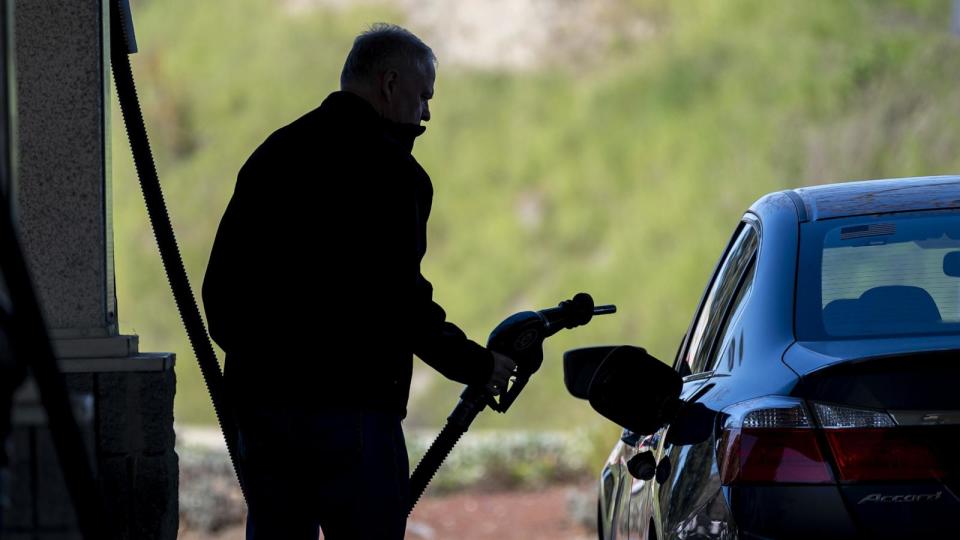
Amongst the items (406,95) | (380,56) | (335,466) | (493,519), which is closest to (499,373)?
(335,466)

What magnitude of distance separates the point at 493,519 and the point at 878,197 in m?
9.67

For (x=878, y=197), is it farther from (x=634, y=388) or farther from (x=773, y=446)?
(x=773, y=446)

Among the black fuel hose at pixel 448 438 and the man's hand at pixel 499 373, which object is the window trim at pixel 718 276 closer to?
the man's hand at pixel 499 373

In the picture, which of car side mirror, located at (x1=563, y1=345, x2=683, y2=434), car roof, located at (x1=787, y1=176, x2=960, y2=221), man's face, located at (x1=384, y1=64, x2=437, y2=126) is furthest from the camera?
man's face, located at (x1=384, y1=64, x2=437, y2=126)

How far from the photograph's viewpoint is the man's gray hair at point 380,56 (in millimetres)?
4488

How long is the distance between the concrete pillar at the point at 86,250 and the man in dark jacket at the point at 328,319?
101 cm

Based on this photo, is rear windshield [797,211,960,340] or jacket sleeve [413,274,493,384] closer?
rear windshield [797,211,960,340]

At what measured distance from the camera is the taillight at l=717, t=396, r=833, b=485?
138 inches

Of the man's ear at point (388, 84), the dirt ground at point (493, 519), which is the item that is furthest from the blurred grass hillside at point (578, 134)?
the man's ear at point (388, 84)

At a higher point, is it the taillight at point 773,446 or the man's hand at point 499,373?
the man's hand at point 499,373

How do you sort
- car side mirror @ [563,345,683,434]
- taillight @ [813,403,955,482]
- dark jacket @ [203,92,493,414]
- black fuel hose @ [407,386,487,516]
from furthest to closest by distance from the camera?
1. black fuel hose @ [407,386,487,516]
2. dark jacket @ [203,92,493,414]
3. car side mirror @ [563,345,683,434]
4. taillight @ [813,403,955,482]

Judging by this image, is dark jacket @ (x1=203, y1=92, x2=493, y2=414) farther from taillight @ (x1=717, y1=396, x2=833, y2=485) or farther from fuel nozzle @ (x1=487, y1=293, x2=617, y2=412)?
taillight @ (x1=717, y1=396, x2=833, y2=485)

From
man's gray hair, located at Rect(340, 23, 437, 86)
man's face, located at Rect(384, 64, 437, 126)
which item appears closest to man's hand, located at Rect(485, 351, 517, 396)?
man's face, located at Rect(384, 64, 437, 126)

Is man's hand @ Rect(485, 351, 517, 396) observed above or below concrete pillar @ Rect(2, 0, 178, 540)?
below
